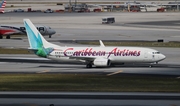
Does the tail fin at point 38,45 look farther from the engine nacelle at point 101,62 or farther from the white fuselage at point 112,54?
the engine nacelle at point 101,62

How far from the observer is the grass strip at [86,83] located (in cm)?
5153

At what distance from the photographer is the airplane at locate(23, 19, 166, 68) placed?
73.6 meters

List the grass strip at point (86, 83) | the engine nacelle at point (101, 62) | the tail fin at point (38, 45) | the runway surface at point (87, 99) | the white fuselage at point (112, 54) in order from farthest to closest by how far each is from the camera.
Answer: the tail fin at point (38, 45)
the white fuselage at point (112, 54)
the engine nacelle at point (101, 62)
the grass strip at point (86, 83)
the runway surface at point (87, 99)

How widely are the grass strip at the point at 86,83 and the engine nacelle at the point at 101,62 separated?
386 inches

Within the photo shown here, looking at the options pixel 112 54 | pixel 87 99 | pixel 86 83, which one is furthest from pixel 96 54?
pixel 87 99

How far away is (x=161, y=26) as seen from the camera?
519 feet

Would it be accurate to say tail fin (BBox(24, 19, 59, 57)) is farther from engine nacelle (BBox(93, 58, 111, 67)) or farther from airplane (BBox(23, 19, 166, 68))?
engine nacelle (BBox(93, 58, 111, 67))

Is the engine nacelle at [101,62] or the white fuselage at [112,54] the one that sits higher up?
the white fuselage at [112,54]

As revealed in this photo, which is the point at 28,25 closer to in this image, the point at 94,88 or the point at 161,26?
the point at 94,88

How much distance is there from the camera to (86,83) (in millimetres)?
55531

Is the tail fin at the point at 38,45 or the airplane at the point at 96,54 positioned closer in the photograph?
the airplane at the point at 96,54

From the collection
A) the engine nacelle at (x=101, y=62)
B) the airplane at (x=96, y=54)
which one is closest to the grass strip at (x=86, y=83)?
the engine nacelle at (x=101, y=62)

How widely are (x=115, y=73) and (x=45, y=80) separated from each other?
10821mm

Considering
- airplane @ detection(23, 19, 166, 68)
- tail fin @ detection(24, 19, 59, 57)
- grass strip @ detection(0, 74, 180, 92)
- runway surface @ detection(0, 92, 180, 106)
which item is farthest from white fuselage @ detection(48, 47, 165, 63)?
runway surface @ detection(0, 92, 180, 106)
